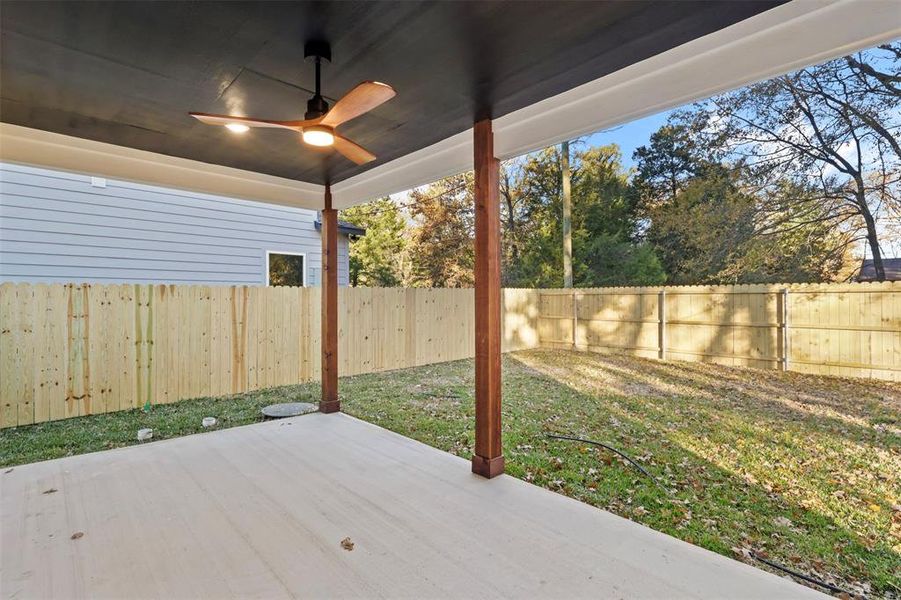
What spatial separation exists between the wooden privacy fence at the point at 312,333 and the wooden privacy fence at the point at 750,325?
0.02 m

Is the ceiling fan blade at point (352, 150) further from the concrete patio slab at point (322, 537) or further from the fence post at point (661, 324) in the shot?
the fence post at point (661, 324)

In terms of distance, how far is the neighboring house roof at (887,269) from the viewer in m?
6.78

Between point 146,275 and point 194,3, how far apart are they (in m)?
5.13

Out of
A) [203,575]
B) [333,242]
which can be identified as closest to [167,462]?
[203,575]

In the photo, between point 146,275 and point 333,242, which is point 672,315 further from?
point 146,275

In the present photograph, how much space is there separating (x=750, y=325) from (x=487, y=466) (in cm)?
598

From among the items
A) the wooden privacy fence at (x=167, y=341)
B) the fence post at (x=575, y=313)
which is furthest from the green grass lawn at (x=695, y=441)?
the fence post at (x=575, y=313)

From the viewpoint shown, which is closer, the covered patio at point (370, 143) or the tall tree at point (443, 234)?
the covered patio at point (370, 143)

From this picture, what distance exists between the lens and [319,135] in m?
2.32

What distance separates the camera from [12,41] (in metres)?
1.96

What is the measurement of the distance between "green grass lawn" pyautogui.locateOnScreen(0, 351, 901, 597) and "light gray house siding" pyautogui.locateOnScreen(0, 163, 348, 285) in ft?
6.72

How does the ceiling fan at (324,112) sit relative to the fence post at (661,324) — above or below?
above

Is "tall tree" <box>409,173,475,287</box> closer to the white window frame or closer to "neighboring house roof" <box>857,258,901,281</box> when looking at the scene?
the white window frame

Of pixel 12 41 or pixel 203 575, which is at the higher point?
pixel 12 41
